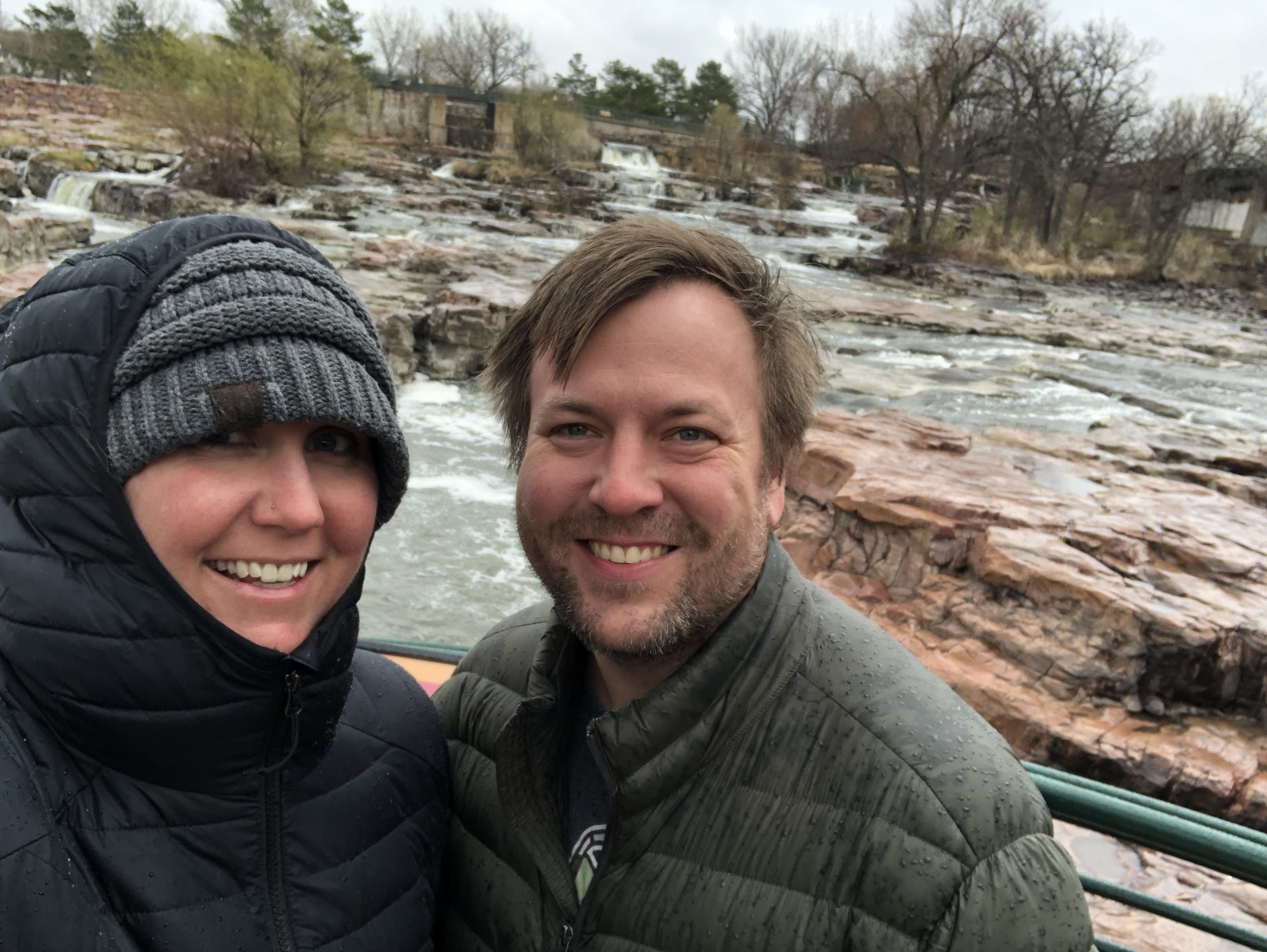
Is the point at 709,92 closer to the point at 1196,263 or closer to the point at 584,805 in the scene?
the point at 1196,263

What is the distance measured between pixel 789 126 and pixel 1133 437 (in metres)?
48.5

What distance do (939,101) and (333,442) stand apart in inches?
1031

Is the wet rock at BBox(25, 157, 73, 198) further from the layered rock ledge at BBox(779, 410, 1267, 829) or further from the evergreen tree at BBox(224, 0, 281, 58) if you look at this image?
the layered rock ledge at BBox(779, 410, 1267, 829)

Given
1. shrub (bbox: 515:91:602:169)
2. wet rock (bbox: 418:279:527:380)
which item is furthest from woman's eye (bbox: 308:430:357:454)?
shrub (bbox: 515:91:602:169)

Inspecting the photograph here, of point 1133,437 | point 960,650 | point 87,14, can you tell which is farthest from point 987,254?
point 87,14

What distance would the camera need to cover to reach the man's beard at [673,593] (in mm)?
1233

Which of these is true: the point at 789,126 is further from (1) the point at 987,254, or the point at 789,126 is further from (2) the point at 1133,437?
(2) the point at 1133,437

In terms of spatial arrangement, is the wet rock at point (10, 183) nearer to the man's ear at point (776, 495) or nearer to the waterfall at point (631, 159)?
the waterfall at point (631, 159)

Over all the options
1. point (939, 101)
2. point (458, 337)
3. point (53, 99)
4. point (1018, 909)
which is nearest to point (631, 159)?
point (939, 101)

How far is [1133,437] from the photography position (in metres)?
7.57

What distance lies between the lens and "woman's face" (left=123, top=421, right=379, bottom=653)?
39.0 inches

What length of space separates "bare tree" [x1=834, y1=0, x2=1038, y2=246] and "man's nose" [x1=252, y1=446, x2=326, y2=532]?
23909 mm

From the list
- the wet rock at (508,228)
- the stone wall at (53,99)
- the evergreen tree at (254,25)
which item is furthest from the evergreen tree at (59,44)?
the wet rock at (508,228)

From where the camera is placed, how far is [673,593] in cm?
124
